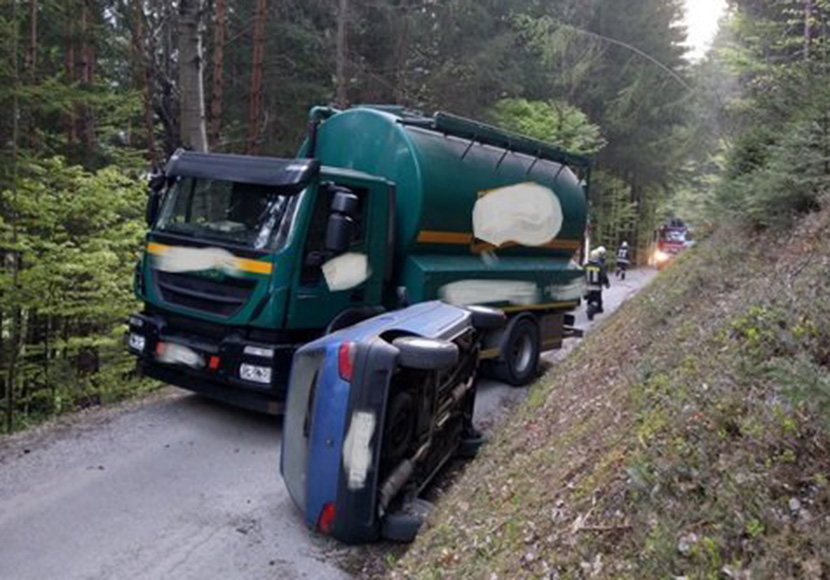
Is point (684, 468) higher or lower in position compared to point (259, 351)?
higher

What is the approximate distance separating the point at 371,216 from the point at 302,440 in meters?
3.01

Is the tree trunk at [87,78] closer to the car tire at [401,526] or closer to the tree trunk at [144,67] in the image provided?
the tree trunk at [144,67]

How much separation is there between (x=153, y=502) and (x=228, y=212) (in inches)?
110

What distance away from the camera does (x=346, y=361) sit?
3994 millimetres

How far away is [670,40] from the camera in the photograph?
28938mm

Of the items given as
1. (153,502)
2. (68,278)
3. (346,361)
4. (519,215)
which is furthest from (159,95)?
(346,361)

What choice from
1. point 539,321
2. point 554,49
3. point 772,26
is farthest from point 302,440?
point 554,49

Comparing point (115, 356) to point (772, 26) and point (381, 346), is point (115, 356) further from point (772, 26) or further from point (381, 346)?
point (772, 26)

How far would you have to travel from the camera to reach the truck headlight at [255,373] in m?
5.88

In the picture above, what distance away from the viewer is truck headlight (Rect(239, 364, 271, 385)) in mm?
5883

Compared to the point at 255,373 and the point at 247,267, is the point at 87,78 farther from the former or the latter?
the point at 255,373

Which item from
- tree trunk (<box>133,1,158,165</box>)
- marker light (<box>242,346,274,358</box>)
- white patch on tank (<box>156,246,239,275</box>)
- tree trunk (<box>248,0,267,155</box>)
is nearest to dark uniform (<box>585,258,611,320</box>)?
tree trunk (<box>248,0,267,155</box>)

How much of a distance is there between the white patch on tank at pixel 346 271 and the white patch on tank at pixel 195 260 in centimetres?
90

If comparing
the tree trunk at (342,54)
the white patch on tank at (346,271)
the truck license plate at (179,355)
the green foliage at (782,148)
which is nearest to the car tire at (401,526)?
the white patch on tank at (346,271)
